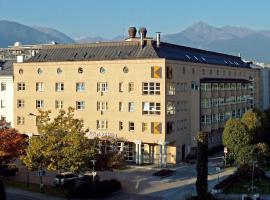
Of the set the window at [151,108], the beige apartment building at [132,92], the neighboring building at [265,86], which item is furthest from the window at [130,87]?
the neighboring building at [265,86]

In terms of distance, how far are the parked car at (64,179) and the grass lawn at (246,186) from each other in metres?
17.3

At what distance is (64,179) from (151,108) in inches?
796

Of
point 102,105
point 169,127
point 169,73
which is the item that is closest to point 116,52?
point 102,105

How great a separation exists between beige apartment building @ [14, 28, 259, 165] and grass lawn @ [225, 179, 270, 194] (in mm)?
14913

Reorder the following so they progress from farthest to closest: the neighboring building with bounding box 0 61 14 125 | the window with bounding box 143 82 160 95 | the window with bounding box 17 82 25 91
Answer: the neighboring building with bounding box 0 61 14 125 → the window with bounding box 17 82 25 91 → the window with bounding box 143 82 160 95

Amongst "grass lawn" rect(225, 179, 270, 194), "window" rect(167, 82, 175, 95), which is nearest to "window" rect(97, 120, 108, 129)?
"window" rect(167, 82, 175, 95)

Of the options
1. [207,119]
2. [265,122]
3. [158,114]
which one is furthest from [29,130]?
[265,122]

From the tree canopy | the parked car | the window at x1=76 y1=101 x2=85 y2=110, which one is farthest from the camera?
the window at x1=76 y1=101 x2=85 y2=110

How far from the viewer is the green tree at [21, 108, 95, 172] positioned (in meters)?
50.1

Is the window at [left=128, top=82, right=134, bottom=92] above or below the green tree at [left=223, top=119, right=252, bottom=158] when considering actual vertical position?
above

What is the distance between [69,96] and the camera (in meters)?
78.8

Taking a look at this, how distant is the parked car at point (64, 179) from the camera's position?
54575 millimetres

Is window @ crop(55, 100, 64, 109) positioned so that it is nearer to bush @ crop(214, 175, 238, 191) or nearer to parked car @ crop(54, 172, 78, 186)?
parked car @ crop(54, 172, 78, 186)

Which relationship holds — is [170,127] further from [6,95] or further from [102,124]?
[6,95]
